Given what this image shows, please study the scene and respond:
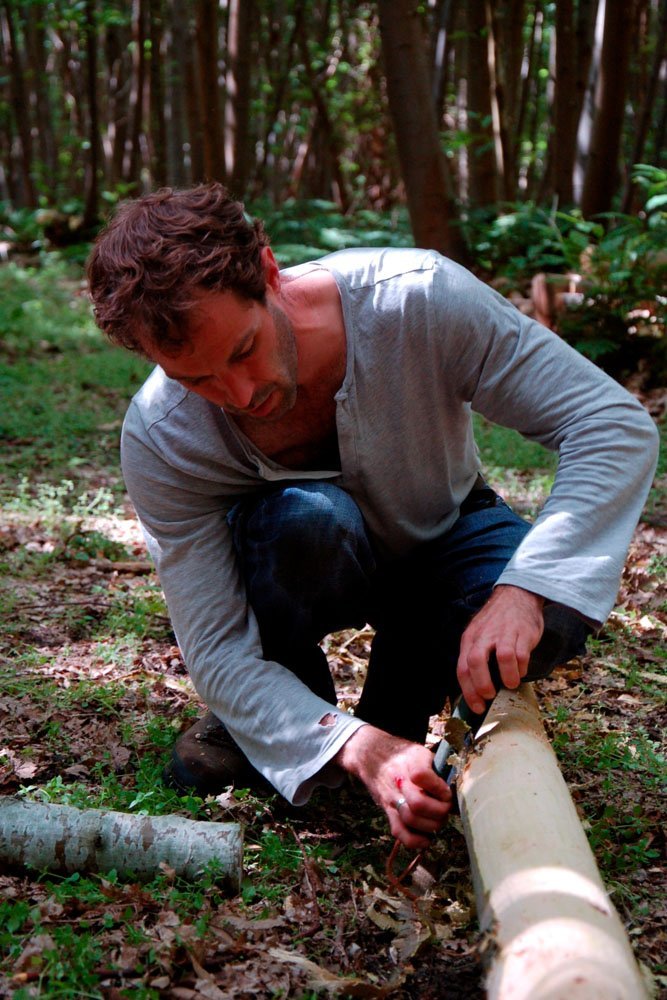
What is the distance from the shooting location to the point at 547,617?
2.07 meters

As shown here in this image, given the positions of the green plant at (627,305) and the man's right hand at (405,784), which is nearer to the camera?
the man's right hand at (405,784)

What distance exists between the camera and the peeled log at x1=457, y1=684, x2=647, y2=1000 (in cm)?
138

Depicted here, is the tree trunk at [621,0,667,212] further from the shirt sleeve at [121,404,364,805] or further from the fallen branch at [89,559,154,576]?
the shirt sleeve at [121,404,364,805]

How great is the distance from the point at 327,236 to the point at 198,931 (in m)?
9.06

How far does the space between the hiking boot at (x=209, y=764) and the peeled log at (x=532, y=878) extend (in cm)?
70

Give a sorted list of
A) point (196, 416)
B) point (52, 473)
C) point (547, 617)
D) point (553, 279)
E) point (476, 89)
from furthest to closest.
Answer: point (476, 89) → point (553, 279) → point (52, 473) → point (196, 416) → point (547, 617)

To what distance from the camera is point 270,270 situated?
220cm

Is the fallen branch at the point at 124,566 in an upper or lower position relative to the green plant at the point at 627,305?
lower

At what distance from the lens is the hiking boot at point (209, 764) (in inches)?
96.4

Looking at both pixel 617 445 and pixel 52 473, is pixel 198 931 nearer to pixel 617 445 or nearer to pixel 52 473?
pixel 617 445

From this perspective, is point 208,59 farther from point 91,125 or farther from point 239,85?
point 91,125

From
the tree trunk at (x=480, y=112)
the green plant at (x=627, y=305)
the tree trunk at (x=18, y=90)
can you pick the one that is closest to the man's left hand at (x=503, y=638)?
the green plant at (x=627, y=305)

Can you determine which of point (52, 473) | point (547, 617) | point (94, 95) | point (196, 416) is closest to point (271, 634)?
point (196, 416)

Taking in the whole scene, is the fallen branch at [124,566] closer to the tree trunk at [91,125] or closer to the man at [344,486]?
the man at [344,486]
